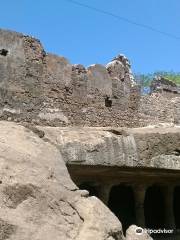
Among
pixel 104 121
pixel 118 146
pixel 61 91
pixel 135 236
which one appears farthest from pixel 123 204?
pixel 104 121

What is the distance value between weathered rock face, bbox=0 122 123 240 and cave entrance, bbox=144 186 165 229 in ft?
13.8

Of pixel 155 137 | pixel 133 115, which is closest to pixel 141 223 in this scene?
pixel 155 137

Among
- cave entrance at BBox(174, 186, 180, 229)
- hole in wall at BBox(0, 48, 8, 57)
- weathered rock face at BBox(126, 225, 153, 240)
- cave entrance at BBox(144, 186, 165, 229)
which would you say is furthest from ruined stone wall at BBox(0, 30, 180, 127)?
weathered rock face at BBox(126, 225, 153, 240)

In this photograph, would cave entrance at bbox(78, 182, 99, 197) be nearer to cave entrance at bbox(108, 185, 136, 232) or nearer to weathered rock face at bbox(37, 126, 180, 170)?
cave entrance at bbox(108, 185, 136, 232)

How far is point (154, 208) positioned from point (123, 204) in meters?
0.88

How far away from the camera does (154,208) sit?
7.99 meters

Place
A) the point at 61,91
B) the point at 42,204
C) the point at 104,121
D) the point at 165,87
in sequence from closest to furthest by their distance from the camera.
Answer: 1. the point at 42,204
2. the point at 61,91
3. the point at 104,121
4. the point at 165,87

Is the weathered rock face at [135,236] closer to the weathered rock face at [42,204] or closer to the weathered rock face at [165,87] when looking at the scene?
the weathered rock face at [42,204]

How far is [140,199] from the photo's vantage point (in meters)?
6.80

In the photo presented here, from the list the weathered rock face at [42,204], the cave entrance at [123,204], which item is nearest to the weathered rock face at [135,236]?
the weathered rock face at [42,204]

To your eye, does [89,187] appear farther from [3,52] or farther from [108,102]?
[108,102]

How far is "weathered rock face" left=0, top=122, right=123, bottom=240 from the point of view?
2.95m

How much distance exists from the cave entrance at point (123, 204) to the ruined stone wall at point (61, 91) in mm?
3289

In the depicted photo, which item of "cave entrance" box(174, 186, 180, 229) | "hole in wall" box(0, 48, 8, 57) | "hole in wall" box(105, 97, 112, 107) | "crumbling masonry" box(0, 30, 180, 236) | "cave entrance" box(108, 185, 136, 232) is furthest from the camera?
"hole in wall" box(105, 97, 112, 107)
